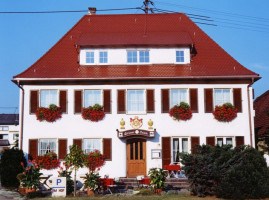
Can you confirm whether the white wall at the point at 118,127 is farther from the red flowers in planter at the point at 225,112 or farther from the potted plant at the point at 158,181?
the potted plant at the point at 158,181

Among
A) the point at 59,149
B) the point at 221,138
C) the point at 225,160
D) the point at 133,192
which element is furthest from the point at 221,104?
the point at 59,149

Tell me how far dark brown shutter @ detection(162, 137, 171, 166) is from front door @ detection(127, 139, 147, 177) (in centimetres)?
101

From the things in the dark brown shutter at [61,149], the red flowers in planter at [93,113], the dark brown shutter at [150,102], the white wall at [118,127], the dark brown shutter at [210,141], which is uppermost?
the dark brown shutter at [150,102]

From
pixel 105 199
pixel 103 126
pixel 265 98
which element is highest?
pixel 265 98

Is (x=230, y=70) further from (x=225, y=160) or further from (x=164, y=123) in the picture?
(x=225, y=160)

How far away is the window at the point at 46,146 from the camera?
70.4 feet

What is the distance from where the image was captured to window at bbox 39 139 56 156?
21.5 m

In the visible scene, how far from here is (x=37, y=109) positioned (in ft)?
70.7

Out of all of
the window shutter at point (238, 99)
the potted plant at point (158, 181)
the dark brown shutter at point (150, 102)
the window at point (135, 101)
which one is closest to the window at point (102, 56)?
the window at point (135, 101)

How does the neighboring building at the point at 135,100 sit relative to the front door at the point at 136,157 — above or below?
above

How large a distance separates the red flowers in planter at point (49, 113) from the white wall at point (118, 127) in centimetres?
25

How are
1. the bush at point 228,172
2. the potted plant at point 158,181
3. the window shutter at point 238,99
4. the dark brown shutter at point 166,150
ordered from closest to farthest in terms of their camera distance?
the bush at point 228,172 → the potted plant at point 158,181 → the dark brown shutter at point 166,150 → the window shutter at point 238,99

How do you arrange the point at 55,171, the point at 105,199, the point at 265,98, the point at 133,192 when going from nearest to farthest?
1. the point at 105,199
2. the point at 133,192
3. the point at 55,171
4. the point at 265,98

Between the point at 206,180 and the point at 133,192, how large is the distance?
341cm
